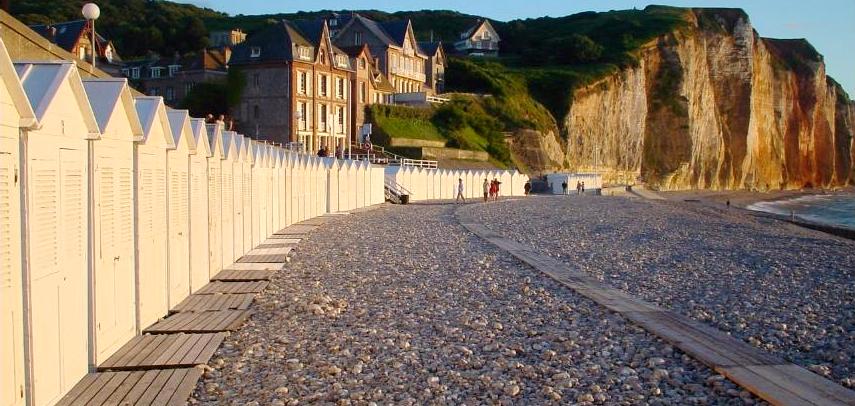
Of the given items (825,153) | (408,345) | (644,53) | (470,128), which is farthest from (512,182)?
(825,153)

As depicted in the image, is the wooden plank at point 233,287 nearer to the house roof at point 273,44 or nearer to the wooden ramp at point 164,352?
the wooden ramp at point 164,352

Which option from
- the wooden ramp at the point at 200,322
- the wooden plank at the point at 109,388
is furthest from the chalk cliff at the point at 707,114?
the wooden plank at the point at 109,388

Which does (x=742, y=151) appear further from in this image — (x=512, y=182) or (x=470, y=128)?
(x=512, y=182)

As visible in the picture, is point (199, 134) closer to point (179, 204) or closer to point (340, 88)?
point (179, 204)

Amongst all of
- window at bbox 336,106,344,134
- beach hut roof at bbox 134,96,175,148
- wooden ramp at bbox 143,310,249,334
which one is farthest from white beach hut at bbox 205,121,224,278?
window at bbox 336,106,344,134

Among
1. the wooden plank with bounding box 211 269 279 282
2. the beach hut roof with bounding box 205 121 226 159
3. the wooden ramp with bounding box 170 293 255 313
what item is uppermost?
the beach hut roof with bounding box 205 121 226 159

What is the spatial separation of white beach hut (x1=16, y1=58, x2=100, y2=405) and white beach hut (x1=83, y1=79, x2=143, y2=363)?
24 cm

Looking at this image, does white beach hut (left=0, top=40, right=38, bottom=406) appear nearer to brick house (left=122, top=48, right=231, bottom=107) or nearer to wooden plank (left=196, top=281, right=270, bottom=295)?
wooden plank (left=196, top=281, right=270, bottom=295)

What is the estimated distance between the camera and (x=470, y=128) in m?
78.9

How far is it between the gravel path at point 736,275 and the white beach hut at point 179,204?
6.12 meters

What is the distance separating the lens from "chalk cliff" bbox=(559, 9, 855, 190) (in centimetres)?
9275

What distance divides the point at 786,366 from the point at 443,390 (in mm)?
3191

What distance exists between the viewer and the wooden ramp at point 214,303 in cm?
941

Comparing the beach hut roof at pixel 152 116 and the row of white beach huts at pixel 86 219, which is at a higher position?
the beach hut roof at pixel 152 116
